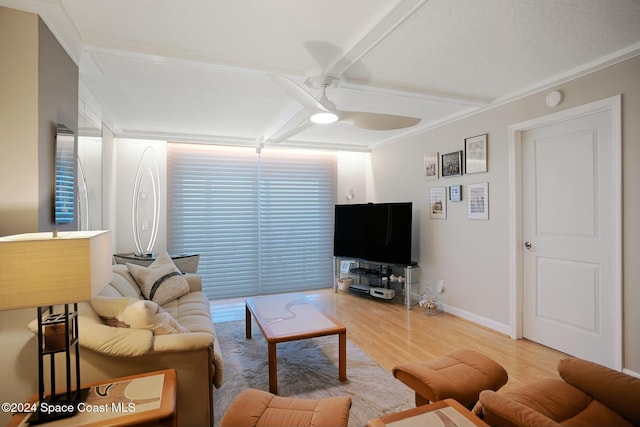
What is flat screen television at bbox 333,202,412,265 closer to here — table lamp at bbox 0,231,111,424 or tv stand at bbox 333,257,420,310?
tv stand at bbox 333,257,420,310

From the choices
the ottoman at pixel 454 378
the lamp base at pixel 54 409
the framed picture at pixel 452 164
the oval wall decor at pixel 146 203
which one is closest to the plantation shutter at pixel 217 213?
the oval wall decor at pixel 146 203

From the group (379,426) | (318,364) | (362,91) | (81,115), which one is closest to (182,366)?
(379,426)

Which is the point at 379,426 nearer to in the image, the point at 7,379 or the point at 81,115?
the point at 7,379

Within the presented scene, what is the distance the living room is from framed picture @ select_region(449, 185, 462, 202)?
65 millimetres

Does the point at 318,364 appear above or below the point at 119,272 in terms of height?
below

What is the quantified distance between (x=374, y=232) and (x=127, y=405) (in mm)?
3779

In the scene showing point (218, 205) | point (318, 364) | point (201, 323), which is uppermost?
point (218, 205)

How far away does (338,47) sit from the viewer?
2.21 m

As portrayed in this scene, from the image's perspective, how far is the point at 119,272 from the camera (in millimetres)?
2928

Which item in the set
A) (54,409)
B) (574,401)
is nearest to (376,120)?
(574,401)

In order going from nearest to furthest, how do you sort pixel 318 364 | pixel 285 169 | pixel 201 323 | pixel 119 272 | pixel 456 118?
pixel 201 323
pixel 318 364
pixel 119 272
pixel 456 118
pixel 285 169

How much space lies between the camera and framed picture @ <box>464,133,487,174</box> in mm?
3536

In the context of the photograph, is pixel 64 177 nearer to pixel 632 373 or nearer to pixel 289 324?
pixel 289 324

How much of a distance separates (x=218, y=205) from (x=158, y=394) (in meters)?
3.75
